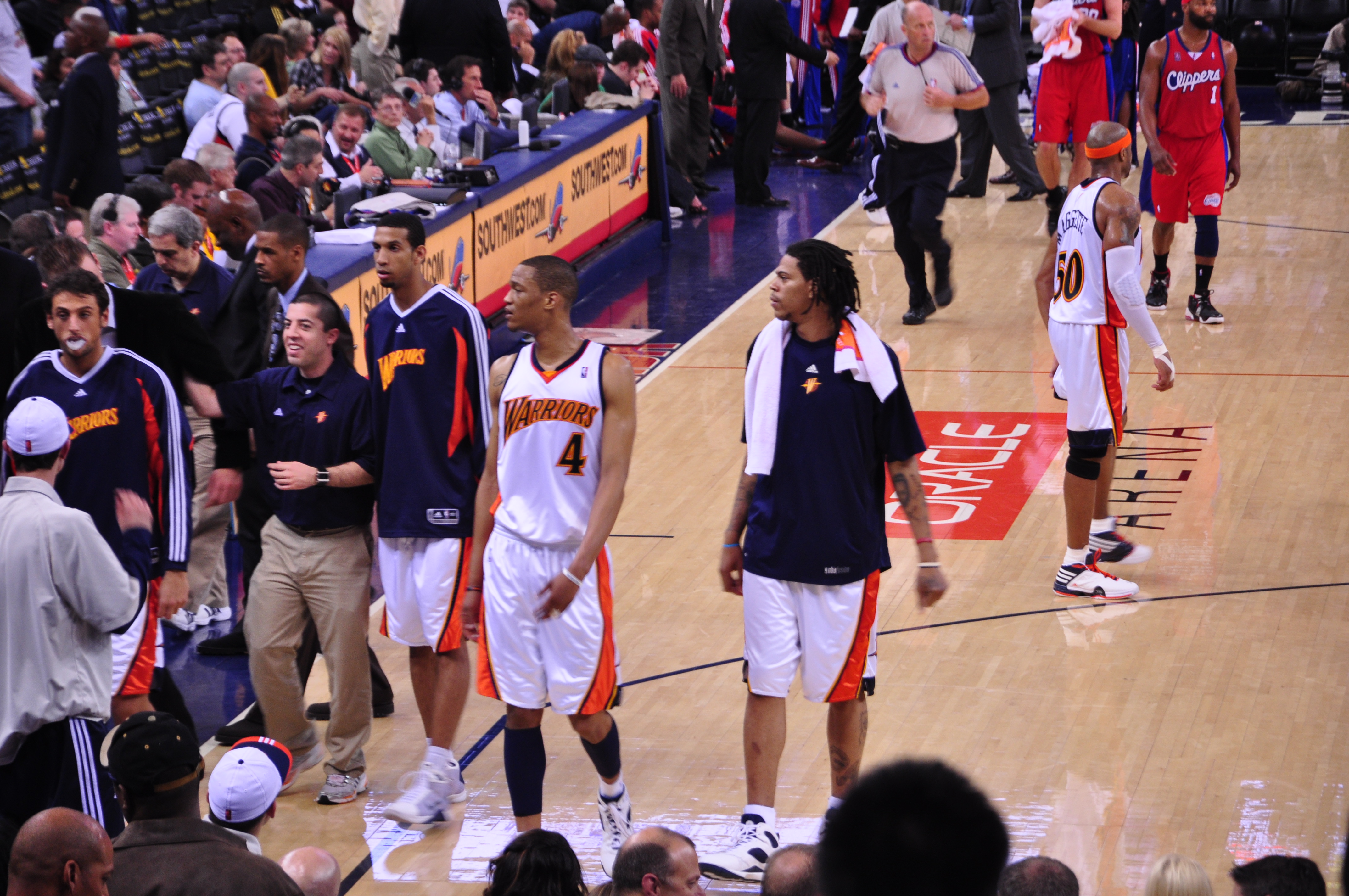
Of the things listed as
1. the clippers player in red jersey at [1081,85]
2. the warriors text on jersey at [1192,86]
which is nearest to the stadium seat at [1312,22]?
the clippers player in red jersey at [1081,85]

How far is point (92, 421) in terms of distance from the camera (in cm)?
516

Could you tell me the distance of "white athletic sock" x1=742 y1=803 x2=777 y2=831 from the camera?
5035 millimetres

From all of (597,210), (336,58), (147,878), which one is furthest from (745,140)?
(147,878)

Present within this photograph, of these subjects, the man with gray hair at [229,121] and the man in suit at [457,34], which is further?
the man in suit at [457,34]

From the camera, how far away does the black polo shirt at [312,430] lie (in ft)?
18.0

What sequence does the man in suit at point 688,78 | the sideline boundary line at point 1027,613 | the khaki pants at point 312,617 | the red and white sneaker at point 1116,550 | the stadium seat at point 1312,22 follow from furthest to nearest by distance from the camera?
the stadium seat at point 1312,22, the man in suit at point 688,78, the red and white sneaker at point 1116,550, the sideline boundary line at point 1027,613, the khaki pants at point 312,617

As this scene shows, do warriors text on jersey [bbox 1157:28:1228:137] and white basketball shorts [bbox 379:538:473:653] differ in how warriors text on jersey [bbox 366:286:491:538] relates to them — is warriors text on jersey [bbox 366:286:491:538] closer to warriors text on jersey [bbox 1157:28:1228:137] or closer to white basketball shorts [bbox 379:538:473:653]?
white basketball shorts [bbox 379:538:473:653]

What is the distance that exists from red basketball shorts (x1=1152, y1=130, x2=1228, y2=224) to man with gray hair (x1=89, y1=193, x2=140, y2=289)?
6.74 metres

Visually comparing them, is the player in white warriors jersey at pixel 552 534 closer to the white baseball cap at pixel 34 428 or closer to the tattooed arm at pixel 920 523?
the tattooed arm at pixel 920 523

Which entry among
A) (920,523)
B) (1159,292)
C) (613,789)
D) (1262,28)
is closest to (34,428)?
(613,789)

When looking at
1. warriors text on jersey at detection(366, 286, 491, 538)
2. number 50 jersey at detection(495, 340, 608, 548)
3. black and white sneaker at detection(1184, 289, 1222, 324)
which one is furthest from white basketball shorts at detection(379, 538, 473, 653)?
black and white sneaker at detection(1184, 289, 1222, 324)

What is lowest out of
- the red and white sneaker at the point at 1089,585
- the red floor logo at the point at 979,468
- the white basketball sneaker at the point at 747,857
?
the red floor logo at the point at 979,468

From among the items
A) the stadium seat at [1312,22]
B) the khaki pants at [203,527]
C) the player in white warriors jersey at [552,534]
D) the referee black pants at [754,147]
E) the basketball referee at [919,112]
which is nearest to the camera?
the player in white warriors jersey at [552,534]

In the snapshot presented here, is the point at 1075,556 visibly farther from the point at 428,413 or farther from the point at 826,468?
the point at 428,413
